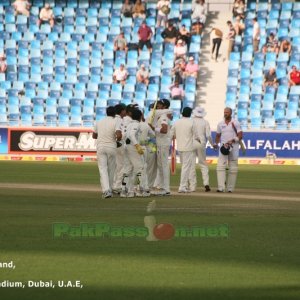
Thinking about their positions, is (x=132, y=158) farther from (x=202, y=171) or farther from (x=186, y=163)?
(x=202, y=171)

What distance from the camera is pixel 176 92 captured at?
51.5 meters

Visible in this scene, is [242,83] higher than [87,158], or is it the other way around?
[242,83]

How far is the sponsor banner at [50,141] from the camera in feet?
161

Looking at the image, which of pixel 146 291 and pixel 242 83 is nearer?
pixel 146 291

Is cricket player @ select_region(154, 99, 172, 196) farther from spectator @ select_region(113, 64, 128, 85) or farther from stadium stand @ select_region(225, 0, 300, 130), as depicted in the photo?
spectator @ select_region(113, 64, 128, 85)

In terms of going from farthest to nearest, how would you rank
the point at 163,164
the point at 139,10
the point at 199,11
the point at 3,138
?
1. the point at 139,10
2. the point at 199,11
3. the point at 3,138
4. the point at 163,164

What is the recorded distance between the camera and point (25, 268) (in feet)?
41.5

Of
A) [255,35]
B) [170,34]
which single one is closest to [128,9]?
[170,34]

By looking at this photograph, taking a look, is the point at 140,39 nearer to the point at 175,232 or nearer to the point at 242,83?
the point at 242,83

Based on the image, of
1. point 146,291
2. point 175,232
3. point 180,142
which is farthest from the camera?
point 180,142

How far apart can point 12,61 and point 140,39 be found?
20.9ft

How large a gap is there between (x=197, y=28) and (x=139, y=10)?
346 cm

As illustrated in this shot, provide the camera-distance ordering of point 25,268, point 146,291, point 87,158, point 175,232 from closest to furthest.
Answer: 1. point 146,291
2. point 25,268
3. point 175,232
4. point 87,158

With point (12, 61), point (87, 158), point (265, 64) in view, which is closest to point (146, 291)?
point (87, 158)
